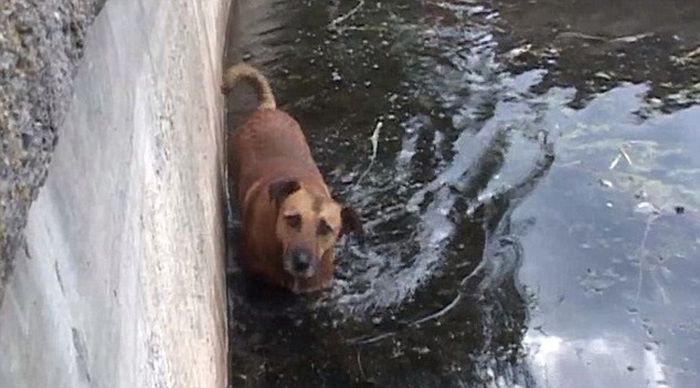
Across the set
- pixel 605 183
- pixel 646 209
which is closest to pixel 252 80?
pixel 605 183

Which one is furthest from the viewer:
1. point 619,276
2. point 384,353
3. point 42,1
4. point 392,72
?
point 392,72

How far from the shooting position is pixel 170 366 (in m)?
3.16

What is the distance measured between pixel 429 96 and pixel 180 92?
3710mm

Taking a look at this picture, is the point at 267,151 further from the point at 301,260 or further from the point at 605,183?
the point at 605,183

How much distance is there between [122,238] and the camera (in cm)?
253

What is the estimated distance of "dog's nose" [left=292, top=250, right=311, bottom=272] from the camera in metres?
5.51

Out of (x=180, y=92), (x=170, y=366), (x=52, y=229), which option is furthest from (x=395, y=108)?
(x=52, y=229)

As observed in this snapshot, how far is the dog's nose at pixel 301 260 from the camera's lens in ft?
18.1

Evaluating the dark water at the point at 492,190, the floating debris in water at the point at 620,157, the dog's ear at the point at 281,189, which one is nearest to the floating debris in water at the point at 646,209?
the dark water at the point at 492,190

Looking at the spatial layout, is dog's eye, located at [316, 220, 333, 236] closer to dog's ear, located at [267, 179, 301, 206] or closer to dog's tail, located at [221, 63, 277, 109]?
dog's ear, located at [267, 179, 301, 206]

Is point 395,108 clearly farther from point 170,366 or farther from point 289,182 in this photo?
point 170,366

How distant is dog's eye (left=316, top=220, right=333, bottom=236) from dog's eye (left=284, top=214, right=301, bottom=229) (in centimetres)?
10

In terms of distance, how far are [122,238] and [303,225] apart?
Result: 3053mm

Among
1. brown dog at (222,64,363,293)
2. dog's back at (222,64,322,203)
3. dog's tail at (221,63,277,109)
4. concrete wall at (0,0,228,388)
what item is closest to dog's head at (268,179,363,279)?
brown dog at (222,64,363,293)
